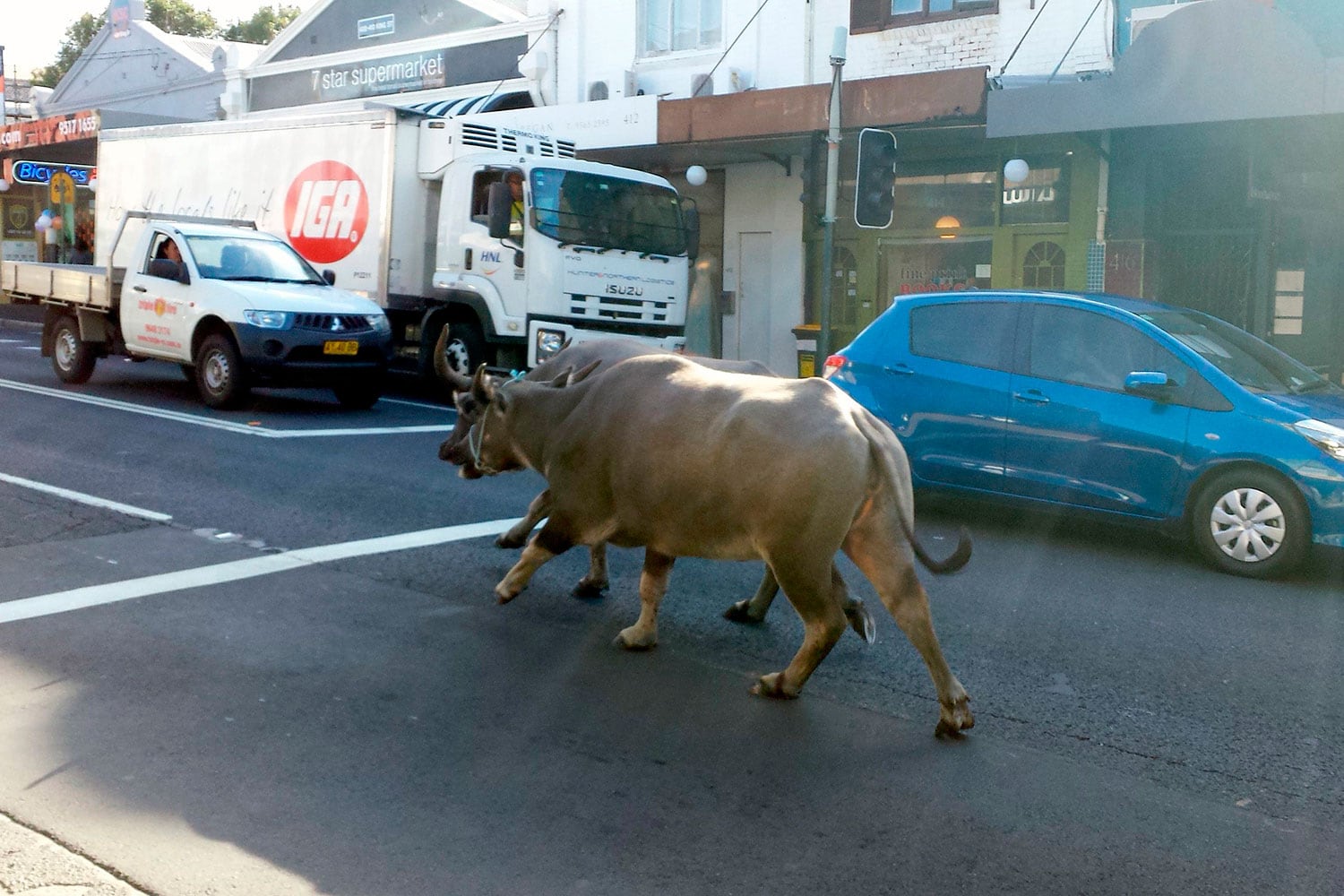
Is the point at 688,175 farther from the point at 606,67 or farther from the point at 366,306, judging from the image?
the point at 366,306

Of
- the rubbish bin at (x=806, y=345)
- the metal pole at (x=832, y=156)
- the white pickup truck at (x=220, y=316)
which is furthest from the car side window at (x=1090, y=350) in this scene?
the rubbish bin at (x=806, y=345)

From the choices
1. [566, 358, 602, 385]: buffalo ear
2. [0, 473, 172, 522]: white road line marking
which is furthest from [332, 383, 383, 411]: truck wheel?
[566, 358, 602, 385]: buffalo ear

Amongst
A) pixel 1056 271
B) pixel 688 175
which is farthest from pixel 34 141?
pixel 1056 271

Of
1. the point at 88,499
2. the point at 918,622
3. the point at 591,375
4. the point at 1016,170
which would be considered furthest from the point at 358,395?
the point at 918,622

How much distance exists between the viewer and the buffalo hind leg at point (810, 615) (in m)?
5.22

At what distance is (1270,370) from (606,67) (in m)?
16.4

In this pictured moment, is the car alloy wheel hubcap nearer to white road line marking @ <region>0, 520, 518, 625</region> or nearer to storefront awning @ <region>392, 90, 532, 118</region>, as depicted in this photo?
white road line marking @ <region>0, 520, 518, 625</region>

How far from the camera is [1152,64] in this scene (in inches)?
590

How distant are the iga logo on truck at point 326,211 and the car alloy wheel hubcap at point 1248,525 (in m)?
12.6

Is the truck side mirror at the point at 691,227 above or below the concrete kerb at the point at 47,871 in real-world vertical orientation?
above

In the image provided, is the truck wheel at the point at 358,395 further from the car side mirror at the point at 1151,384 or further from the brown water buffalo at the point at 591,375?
the car side mirror at the point at 1151,384

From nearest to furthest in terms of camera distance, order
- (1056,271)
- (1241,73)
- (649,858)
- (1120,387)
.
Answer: (649,858)
(1120,387)
(1241,73)
(1056,271)

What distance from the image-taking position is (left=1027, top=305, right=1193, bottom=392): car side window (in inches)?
348

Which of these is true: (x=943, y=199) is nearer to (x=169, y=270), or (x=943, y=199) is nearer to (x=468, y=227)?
(x=468, y=227)
